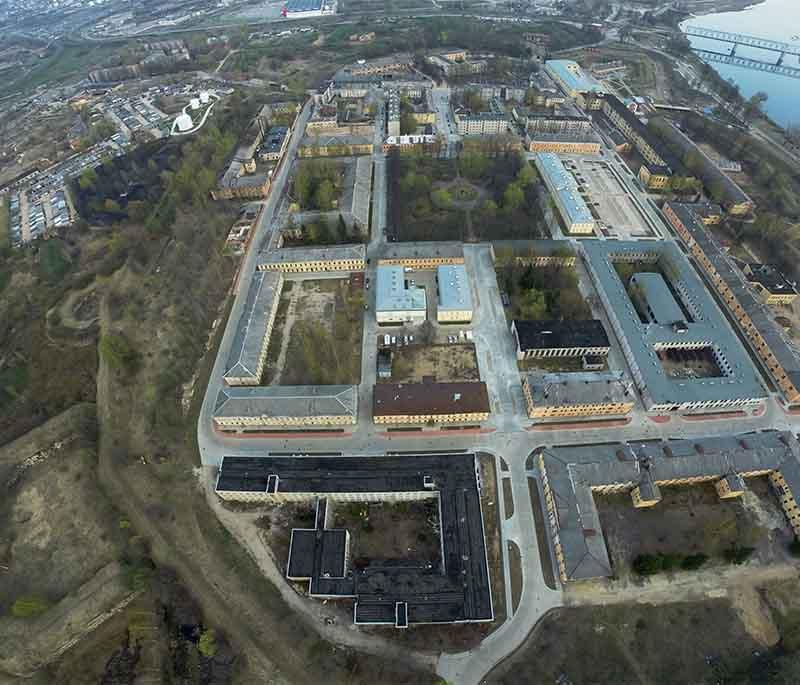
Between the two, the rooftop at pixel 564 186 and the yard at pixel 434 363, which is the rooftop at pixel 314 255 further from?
the rooftop at pixel 564 186

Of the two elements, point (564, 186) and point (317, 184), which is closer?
point (564, 186)

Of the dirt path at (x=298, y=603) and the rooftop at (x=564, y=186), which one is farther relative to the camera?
the rooftop at (x=564, y=186)

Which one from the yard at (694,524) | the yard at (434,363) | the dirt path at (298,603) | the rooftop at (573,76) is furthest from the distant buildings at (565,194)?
the dirt path at (298,603)

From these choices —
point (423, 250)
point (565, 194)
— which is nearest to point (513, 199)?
point (565, 194)

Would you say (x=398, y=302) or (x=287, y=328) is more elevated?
(x=398, y=302)

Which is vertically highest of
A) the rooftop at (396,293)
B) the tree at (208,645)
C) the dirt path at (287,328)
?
the rooftop at (396,293)

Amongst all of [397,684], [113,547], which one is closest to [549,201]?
[397,684]

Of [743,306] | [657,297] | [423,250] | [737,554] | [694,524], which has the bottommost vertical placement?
[694,524]

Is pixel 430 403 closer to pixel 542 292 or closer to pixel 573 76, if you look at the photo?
pixel 542 292

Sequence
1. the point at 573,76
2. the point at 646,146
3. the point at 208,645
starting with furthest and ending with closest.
Result: the point at 573,76 < the point at 646,146 < the point at 208,645
